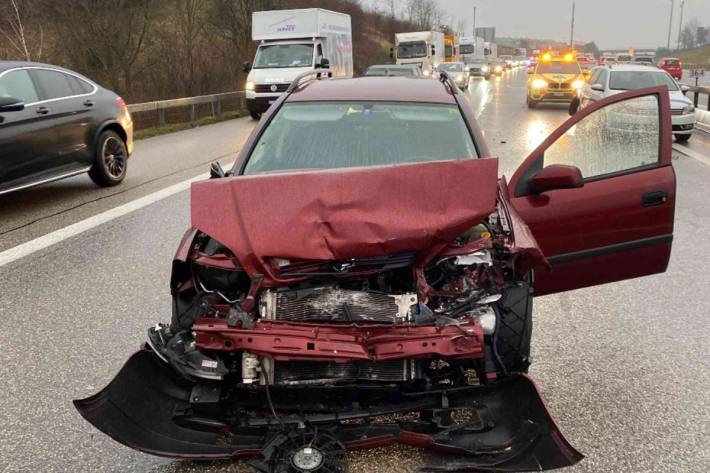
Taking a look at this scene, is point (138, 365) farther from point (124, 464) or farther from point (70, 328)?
point (70, 328)

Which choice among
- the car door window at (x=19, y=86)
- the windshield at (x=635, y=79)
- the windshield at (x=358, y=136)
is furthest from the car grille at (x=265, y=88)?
the windshield at (x=358, y=136)

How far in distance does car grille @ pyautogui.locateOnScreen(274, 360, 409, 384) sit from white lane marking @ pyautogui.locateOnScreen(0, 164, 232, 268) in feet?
14.2

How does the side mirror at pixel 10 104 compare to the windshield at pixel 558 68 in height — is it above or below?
above

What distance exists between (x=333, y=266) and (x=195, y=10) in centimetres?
2843

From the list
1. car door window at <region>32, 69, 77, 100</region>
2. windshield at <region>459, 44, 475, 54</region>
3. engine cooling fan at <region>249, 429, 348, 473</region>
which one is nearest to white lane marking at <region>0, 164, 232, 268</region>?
car door window at <region>32, 69, 77, 100</region>

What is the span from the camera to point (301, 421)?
2.89 metres

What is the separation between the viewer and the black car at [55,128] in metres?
7.62

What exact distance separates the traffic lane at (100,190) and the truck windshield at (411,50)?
1113 inches

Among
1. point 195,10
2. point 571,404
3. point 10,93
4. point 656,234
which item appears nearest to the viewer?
point 571,404

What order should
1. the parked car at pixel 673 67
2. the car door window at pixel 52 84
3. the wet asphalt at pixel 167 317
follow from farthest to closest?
the parked car at pixel 673 67 < the car door window at pixel 52 84 < the wet asphalt at pixel 167 317

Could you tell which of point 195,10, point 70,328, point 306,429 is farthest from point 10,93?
point 195,10

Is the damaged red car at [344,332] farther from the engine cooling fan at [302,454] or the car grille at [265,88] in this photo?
the car grille at [265,88]

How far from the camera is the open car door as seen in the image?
4.15 metres

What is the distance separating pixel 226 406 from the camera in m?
2.97
